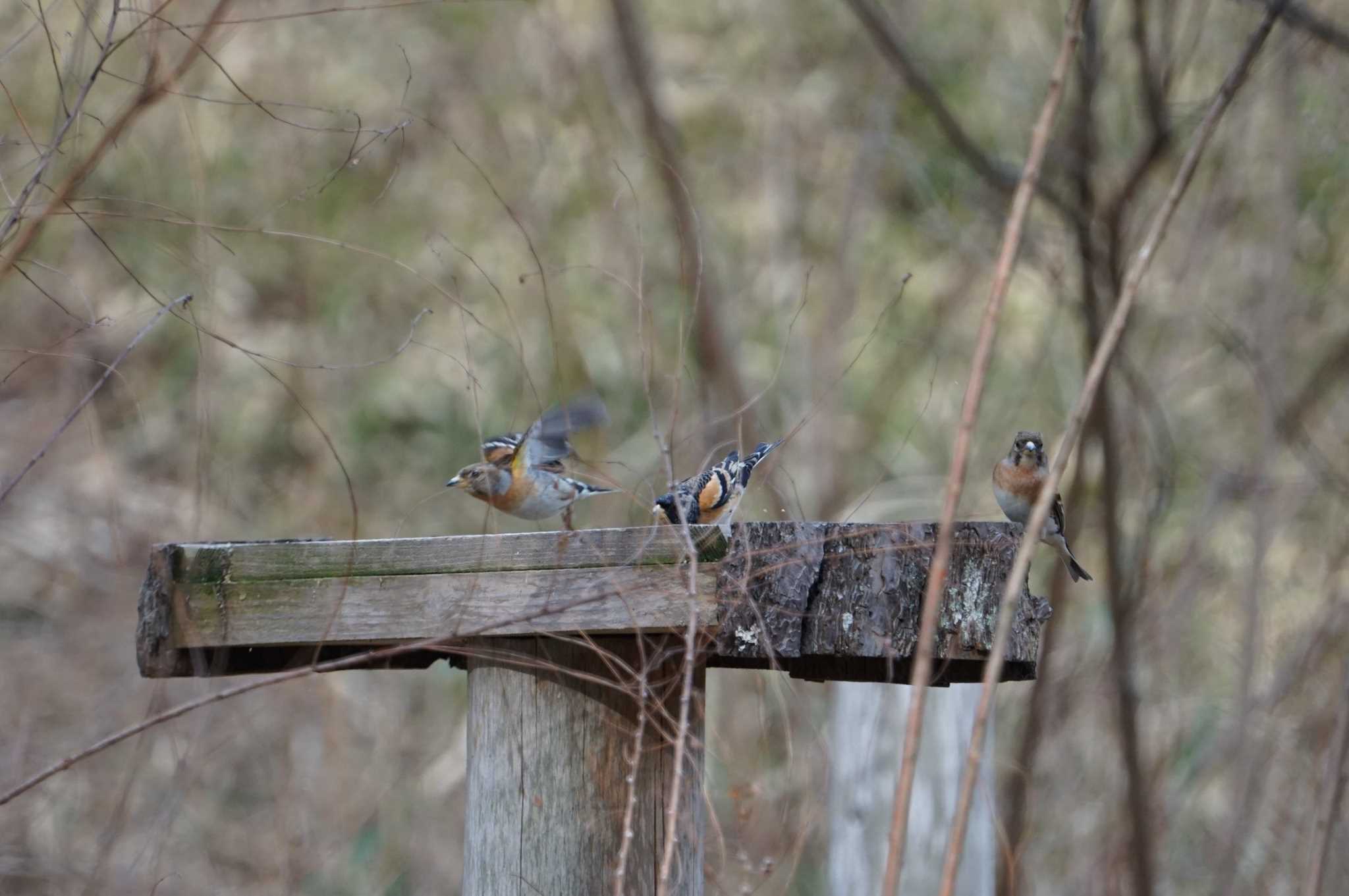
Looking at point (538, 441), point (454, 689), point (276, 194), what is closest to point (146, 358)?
point (276, 194)

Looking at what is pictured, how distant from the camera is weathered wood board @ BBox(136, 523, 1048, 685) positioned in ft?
8.17

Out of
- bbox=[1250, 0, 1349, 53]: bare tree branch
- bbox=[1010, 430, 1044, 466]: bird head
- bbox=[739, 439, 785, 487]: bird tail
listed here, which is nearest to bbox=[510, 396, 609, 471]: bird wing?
bbox=[739, 439, 785, 487]: bird tail

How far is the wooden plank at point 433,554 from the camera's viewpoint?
2.54 metres

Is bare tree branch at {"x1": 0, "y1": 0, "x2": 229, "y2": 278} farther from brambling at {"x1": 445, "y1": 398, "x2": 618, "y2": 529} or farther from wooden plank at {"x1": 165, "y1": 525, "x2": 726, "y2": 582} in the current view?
brambling at {"x1": 445, "y1": 398, "x2": 618, "y2": 529}

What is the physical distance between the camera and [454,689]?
9.24 m

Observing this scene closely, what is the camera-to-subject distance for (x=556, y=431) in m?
3.43

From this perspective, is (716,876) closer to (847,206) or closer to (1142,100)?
(1142,100)

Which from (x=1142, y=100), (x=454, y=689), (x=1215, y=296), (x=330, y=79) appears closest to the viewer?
(x=1142, y=100)

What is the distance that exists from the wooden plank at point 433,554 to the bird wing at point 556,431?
50cm

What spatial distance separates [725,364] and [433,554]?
5224 millimetres

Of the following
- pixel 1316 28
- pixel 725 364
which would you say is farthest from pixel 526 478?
pixel 725 364

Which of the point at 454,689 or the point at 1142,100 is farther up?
the point at 1142,100

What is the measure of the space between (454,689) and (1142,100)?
20.6 feet

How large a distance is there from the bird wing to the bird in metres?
1.49
